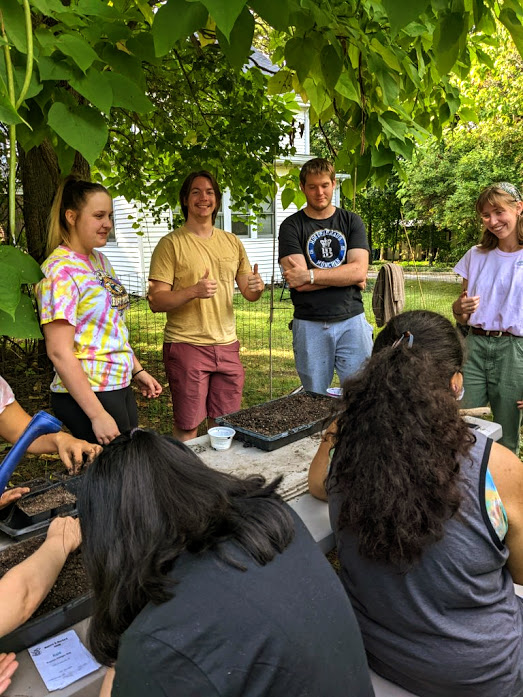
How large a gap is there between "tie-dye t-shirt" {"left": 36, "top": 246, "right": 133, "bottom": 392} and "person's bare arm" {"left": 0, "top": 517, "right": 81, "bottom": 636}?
3.15ft

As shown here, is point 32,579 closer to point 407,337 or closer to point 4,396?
point 4,396

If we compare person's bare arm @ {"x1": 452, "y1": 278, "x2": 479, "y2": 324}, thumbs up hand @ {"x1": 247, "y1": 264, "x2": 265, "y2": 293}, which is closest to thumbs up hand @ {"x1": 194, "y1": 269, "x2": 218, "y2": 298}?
thumbs up hand @ {"x1": 247, "y1": 264, "x2": 265, "y2": 293}

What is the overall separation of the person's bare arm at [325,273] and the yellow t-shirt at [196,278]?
0.35 m

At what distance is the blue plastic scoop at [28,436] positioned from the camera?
124cm

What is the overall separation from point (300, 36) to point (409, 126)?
2.45ft

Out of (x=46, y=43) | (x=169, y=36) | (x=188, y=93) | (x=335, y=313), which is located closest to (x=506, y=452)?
(x=169, y=36)

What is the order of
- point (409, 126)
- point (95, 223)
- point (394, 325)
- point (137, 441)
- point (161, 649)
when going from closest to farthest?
1. point (161, 649)
2. point (137, 441)
3. point (394, 325)
4. point (95, 223)
5. point (409, 126)

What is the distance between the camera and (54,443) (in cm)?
180

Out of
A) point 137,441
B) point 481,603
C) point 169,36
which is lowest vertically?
point 481,603

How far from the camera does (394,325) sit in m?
1.73

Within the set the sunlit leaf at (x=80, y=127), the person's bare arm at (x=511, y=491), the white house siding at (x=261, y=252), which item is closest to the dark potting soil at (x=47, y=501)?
the sunlit leaf at (x=80, y=127)

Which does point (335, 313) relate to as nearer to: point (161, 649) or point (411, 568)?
point (411, 568)

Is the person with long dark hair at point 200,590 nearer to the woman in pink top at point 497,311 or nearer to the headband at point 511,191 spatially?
the woman in pink top at point 497,311

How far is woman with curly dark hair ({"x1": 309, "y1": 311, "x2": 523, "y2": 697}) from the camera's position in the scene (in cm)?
114
